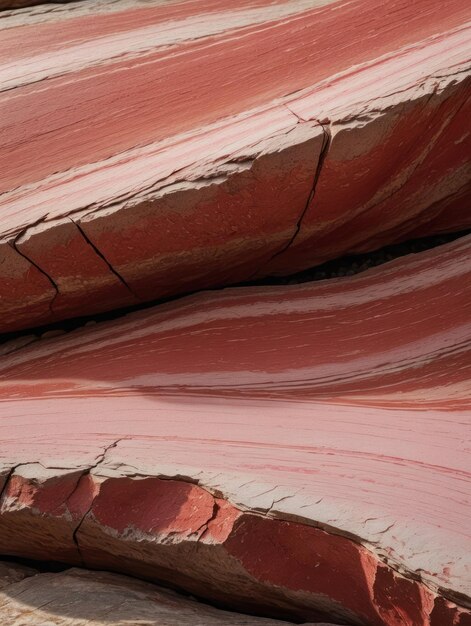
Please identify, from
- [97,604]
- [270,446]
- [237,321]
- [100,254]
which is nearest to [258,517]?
[270,446]

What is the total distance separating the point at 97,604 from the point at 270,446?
519 millimetres

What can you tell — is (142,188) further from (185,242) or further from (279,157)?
(279,157)

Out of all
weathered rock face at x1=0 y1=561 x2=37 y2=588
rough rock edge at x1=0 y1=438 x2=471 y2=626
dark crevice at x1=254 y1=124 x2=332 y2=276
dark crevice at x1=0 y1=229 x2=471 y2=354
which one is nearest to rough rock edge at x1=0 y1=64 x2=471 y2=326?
dark crevice at x1=254 y1=124 x2=332 y2=276

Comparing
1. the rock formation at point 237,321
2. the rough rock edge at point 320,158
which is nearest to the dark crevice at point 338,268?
the rock formation at point 237,321

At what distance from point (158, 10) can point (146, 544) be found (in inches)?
66.1

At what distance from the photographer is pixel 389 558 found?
1.53 metres

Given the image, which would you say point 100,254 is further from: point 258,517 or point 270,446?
point 258,517

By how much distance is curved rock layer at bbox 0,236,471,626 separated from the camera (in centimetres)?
160

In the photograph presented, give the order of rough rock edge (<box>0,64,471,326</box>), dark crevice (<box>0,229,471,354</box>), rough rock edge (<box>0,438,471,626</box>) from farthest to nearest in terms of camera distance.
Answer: dark crevice (<box>0,229,471,354</box>), rough rock edge (<box>0,64,471,326</box>), rough rock edge (<box>0,438,471,626</box>)

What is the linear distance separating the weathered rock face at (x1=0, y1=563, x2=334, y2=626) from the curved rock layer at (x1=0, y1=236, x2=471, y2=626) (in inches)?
1.9

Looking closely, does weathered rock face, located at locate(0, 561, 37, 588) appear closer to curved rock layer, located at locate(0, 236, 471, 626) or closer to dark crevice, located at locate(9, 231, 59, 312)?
curved rock layer, located at locate(0, 236, 471, 626)

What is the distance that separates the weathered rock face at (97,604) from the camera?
5.65 feet

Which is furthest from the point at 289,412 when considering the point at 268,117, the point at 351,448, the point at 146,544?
the point at 268,117

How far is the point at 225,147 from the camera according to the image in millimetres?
2041
